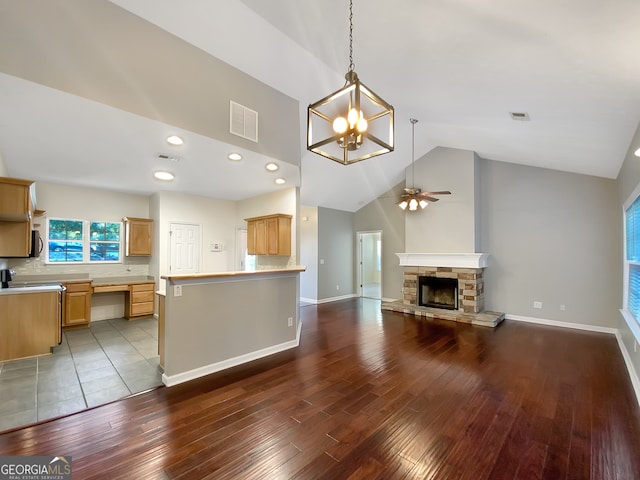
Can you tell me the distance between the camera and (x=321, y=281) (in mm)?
7754

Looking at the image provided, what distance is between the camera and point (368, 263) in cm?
926

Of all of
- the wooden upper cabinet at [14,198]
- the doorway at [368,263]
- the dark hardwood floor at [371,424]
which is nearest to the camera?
the dark hardwood floor at [371,424]

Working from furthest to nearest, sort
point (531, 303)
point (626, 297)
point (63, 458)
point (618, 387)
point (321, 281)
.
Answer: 1. point (321, 281)
2. point (531, 303)
3. point (626, 297)
4. point (618, 387)
5. point (63, 458)

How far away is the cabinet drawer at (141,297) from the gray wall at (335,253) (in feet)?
13.0

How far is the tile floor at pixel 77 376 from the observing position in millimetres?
2505

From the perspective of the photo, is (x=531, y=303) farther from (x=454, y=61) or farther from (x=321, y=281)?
(x=454, y=61)

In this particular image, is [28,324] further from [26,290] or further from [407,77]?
[407,77]

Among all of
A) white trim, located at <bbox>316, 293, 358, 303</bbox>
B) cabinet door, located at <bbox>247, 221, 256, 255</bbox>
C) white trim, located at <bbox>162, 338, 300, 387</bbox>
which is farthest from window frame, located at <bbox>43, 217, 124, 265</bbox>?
white trim, located at <bbox>316, 293, 358, 303</bbox>

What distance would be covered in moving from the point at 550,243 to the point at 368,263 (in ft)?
15.8

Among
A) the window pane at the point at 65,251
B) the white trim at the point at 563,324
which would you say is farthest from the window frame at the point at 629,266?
the window pane at the point at 65,251

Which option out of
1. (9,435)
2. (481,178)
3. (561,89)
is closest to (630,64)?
(561,89)

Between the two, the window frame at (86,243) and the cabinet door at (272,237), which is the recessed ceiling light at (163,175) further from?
the window frame at (86,243)

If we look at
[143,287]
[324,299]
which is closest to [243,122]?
[143,287]

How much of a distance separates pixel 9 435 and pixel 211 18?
153 inches
